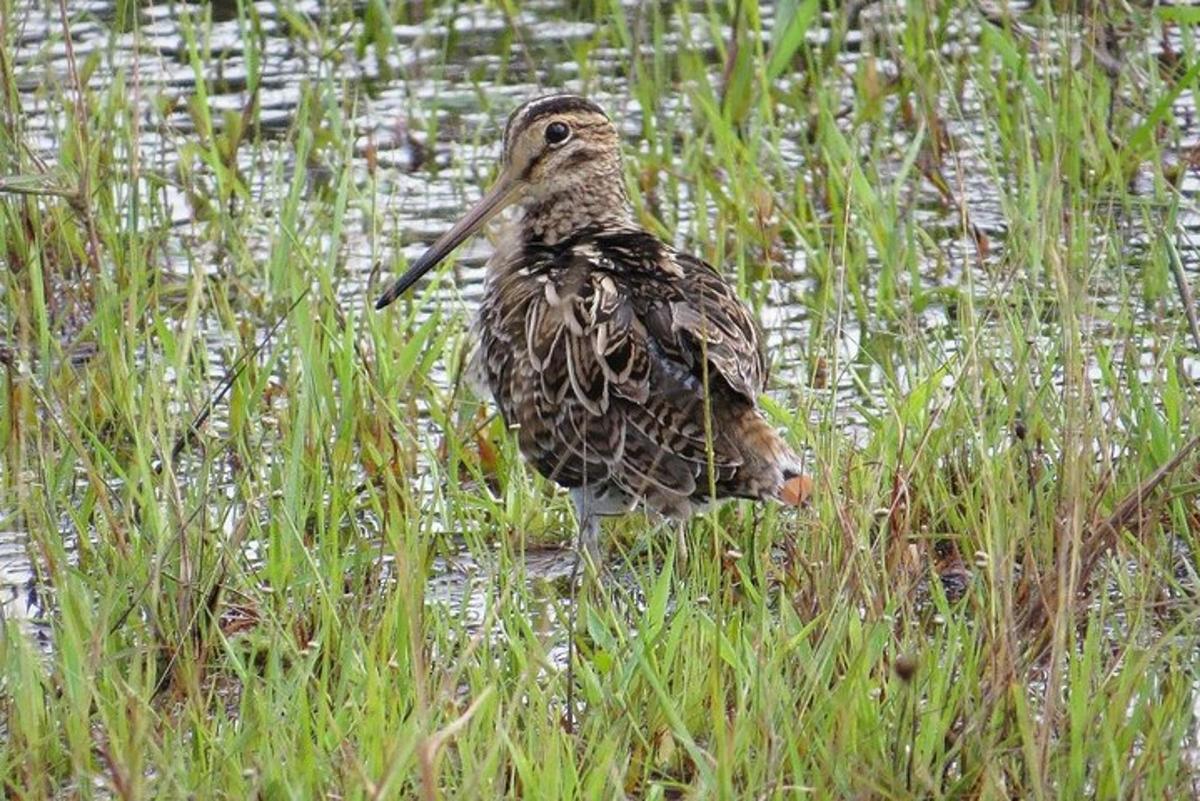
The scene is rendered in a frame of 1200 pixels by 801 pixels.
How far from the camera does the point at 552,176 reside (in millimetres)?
5133

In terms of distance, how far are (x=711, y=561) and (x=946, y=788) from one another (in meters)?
1.12

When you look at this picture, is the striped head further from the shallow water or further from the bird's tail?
the bird's tail

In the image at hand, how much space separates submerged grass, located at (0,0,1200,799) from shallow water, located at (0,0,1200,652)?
0.10ft

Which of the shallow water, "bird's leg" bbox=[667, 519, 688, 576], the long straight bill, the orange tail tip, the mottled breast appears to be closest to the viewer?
the orange tail tip

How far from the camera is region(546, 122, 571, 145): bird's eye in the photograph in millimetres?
5148

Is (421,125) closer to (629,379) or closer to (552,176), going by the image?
(552,176)

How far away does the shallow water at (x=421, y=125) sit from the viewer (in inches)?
217

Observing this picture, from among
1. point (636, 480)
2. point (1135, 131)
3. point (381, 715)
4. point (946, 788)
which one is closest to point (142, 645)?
point (381, 715)

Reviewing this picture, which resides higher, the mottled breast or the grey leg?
the mottled breast

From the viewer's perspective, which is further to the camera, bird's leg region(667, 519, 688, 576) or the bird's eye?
the bird's eye

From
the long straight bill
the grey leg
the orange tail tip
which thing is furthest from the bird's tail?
the long straight bill

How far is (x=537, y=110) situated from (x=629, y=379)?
1.07 m

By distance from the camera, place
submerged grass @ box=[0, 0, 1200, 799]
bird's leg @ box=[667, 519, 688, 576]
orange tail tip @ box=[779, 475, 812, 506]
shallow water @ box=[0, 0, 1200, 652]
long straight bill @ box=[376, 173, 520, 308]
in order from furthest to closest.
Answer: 1. shallow water @ box=[0, 0, 1200, 652]
2. long straight bill @ box=[376, 173, 520, 308]
3. bird's leg @ box=[667, 519, 688, 576]
4. orange tail tip @ box=[779, 475, 812, 506]
5. submerged grass @ box=[0, 0, 1200, 799]

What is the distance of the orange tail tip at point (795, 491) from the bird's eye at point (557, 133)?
4.18 feet
